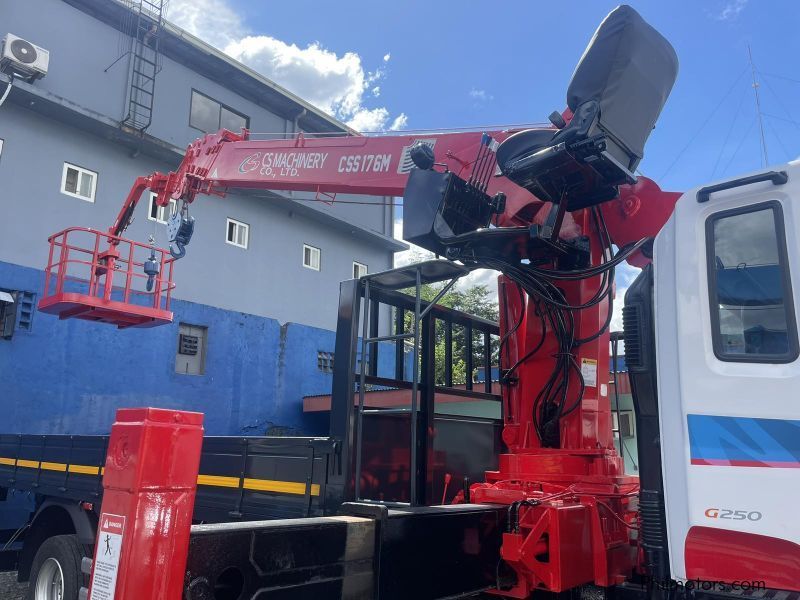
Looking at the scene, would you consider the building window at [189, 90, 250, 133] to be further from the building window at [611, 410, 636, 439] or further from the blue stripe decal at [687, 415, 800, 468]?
the blue stripe decal at [687, 415, 800, 468]

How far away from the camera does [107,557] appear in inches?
77.5

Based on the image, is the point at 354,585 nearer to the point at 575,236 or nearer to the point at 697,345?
the point at 697,345

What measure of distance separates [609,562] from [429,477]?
1.48 metres

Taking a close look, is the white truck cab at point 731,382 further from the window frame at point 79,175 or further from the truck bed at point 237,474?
the window frame at point 79,175

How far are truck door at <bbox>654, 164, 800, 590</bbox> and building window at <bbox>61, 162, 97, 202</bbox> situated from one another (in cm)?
1363

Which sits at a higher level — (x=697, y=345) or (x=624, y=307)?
(x=624, y=307)

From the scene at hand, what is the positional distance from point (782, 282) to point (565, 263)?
185cm

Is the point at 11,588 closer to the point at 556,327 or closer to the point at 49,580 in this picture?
the point at 49,580

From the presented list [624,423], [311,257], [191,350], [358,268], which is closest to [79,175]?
[191,350]

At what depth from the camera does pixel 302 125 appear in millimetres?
19078

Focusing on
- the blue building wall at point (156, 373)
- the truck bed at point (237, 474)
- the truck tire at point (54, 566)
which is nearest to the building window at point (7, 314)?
the blue building wall at point (156, 373)

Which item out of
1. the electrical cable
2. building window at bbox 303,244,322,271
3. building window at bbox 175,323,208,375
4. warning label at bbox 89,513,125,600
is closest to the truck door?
warning label at bbox 89,513,125,600

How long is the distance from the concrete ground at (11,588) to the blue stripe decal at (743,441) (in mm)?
7837

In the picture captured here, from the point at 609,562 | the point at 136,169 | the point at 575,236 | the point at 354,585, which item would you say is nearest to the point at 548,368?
the point at 575,236
